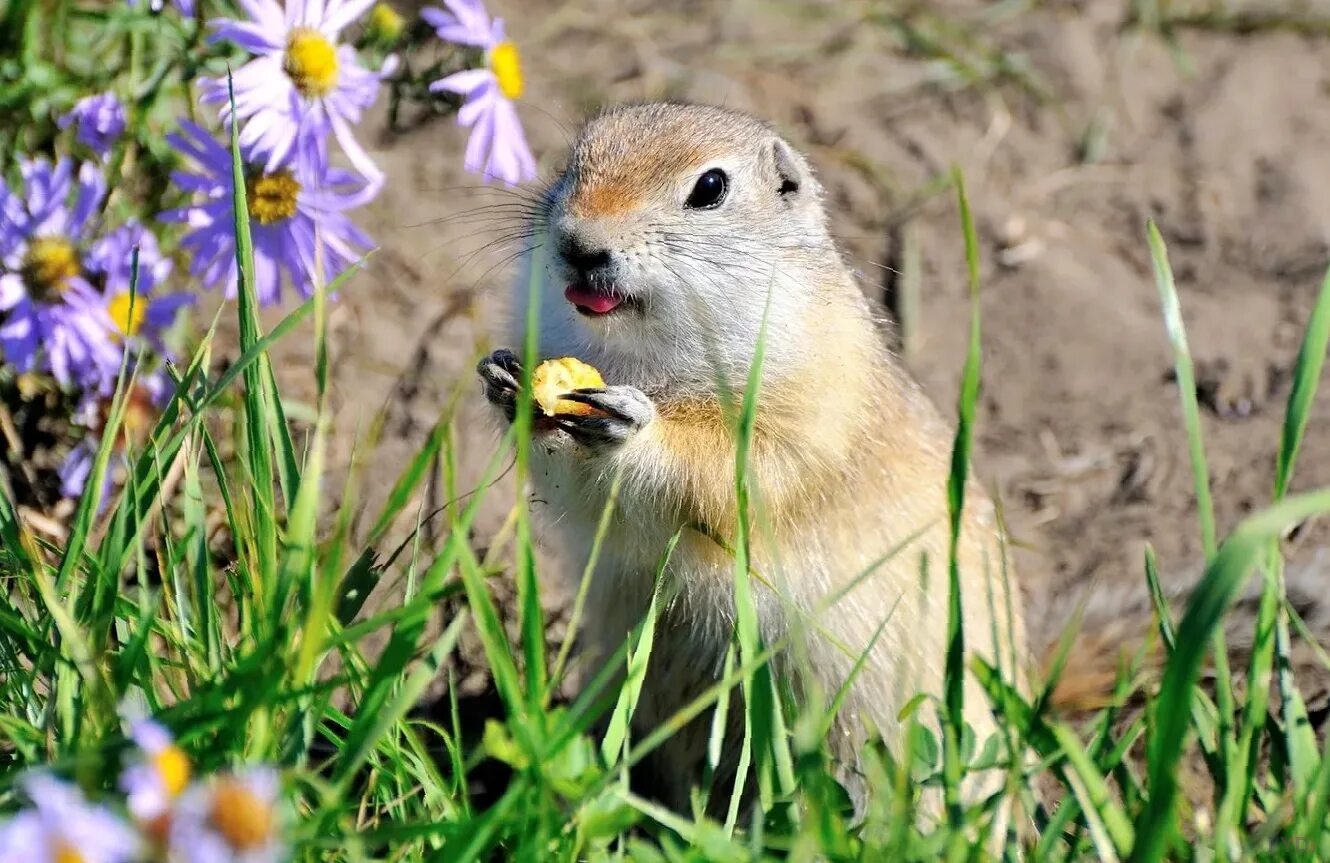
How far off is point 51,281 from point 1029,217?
3349 millimetres

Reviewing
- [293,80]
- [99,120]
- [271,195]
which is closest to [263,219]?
[271,195]

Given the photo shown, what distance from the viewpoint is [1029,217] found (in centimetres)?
532

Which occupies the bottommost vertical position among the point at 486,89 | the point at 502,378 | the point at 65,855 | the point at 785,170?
the point at 65,855

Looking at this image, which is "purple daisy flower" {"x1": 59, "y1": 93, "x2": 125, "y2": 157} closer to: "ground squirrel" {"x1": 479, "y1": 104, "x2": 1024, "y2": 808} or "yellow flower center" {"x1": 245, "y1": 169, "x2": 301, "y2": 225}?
"yellow flower center" {"x1": 245, "y1": 169, "x2": 301, "y2": 225}

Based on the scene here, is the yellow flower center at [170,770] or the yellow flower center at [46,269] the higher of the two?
the yellow flower center at [46,269]

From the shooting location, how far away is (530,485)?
3.55m

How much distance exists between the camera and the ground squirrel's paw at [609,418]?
2885 millimetres

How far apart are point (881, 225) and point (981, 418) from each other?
84cm

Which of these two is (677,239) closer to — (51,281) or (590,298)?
(590,298)

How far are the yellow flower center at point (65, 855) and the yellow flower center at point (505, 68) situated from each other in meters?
2.53

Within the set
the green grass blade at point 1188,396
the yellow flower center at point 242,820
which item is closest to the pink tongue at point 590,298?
the green grass blade at point 1188,396

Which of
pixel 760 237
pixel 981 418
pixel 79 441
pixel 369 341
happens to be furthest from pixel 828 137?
pixel 79 441

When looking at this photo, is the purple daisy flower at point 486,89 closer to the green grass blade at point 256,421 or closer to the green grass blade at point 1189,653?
the green grass blade at point 256,421

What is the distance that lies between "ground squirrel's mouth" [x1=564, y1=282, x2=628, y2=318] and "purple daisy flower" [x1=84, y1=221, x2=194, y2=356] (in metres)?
1.03
